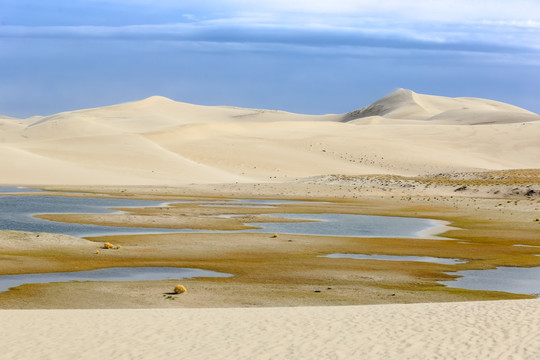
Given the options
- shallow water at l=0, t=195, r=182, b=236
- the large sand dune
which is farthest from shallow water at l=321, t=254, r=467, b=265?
the large sand dune

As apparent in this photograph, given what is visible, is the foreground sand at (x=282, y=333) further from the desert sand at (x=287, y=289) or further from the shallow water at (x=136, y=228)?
the shallow water at (x=136, y=228)

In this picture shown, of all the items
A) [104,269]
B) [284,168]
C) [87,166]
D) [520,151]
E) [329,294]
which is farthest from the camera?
[520,151]

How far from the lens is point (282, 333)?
1277cm

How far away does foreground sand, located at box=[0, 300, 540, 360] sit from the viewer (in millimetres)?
11414

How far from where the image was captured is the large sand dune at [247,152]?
74.3 meters

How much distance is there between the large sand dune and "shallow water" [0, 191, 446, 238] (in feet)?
74.2

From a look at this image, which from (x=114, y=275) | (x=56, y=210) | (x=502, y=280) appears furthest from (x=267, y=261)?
(x=56, y=210)

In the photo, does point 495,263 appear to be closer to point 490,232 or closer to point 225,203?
point 490,232

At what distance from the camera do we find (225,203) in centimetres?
4759

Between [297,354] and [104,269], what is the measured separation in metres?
10.5

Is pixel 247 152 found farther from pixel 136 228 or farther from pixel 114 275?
pixel 114 275

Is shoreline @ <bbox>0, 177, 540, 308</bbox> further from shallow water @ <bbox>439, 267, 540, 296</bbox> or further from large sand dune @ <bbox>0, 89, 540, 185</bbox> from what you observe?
large sand dune @ <bbox>0, 89, 540, 185</bbox>

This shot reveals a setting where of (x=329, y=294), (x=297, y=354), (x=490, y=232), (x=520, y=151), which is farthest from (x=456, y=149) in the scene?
(x=297, y=354)

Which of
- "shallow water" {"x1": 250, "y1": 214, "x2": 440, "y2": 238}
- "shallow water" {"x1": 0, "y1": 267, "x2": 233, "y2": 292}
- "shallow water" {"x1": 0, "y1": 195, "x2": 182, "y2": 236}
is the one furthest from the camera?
"shallow water" {"x1": 250, "y1": 214, "x2": 440, "y2": 238}
